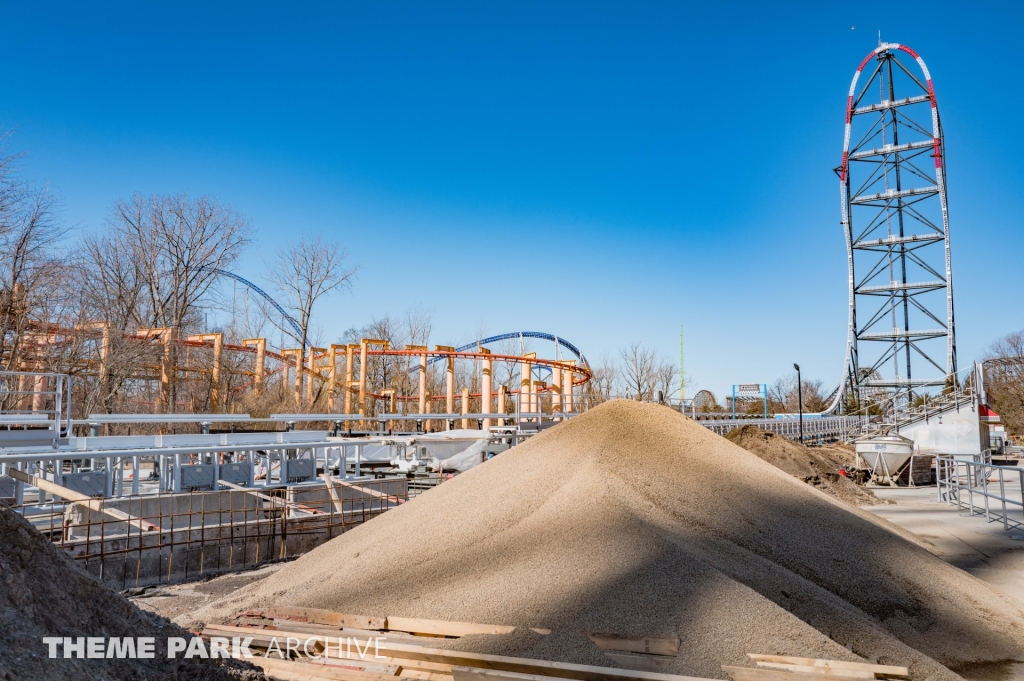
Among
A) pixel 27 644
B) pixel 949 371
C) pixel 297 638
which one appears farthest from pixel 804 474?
pixel 949 371

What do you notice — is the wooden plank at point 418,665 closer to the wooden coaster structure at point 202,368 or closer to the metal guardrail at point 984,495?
the metal guardrail at point 984,495

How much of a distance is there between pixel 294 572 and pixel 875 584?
6.14m

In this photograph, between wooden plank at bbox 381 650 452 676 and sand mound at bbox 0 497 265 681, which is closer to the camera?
sand mound at bbox 0 497 265 681

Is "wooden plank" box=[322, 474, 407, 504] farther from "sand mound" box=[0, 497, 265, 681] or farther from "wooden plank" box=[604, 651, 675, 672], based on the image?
"sand mound" box=[0, 497, 265, 681]

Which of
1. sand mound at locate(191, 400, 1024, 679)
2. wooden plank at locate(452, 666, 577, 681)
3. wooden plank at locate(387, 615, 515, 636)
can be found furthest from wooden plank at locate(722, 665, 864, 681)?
wooden plank at locate(387, 615, 515, 636)

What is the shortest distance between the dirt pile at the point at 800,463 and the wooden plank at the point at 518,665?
43.1 feet

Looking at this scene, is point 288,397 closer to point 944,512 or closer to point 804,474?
point 804,474

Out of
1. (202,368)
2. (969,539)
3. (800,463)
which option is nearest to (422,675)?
(969,539)

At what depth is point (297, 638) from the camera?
18.5 feet

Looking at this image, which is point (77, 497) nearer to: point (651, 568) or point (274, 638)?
point (274, 638)

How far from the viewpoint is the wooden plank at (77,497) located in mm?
9883

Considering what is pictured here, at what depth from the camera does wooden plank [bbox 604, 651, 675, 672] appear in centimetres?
482

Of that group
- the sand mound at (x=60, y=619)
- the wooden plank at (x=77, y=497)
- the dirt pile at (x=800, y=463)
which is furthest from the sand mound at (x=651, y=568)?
the dirt pile at (x=800, y=463)

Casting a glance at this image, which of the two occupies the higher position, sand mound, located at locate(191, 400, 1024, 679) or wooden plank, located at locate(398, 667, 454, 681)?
sand mound, located at locate(191, 400, 1024, 679)
